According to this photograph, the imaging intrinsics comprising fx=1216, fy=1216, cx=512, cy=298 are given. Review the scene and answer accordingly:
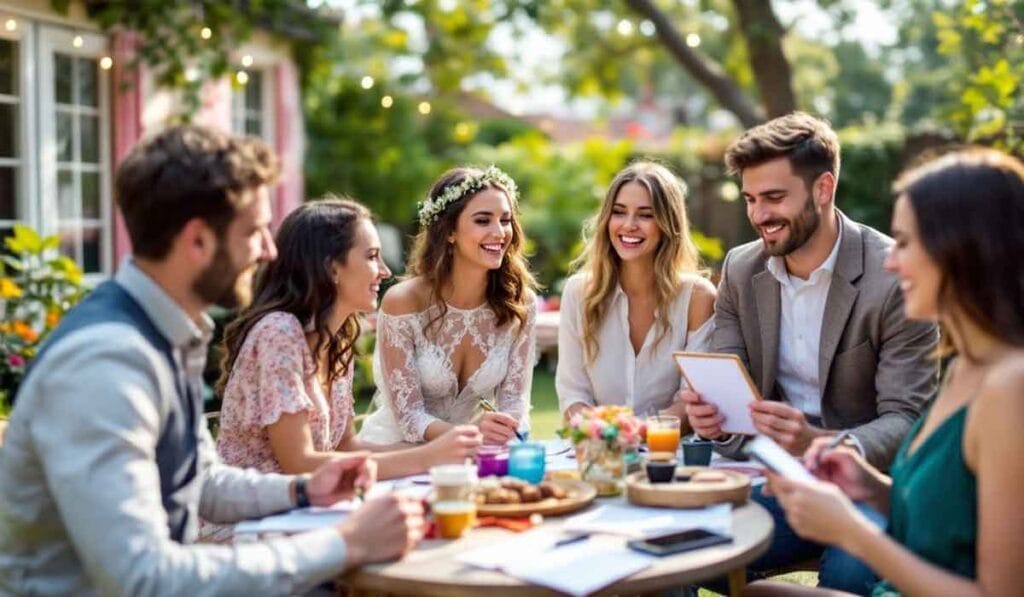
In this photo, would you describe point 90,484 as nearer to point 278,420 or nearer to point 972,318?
point 278,420

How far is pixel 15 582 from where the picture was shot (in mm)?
2336

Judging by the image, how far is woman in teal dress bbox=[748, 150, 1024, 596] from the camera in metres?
2.18

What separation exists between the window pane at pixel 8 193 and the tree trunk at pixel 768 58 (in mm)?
6538

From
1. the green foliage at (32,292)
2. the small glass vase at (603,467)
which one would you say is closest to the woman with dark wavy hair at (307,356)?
the small glass vase at (603,467)

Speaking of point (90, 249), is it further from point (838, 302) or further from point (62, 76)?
point (838, 302)

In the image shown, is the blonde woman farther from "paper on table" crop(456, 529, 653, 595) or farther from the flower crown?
"paper on table" crop(456, 529, 653, 595)

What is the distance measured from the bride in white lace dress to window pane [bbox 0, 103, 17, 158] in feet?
16.5

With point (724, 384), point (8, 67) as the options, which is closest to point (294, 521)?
point (724, 384)

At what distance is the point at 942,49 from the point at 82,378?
5983 mm

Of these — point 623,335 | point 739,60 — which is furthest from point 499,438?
point 739,60

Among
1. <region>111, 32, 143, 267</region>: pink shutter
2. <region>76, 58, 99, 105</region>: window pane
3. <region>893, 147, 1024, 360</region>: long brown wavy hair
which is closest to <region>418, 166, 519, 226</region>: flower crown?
<region>893, 147, 1024, 360</region>: long brown wavy hair

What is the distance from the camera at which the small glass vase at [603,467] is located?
301 cm

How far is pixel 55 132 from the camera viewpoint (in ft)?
29.4

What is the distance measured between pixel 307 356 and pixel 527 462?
0.74 meters
